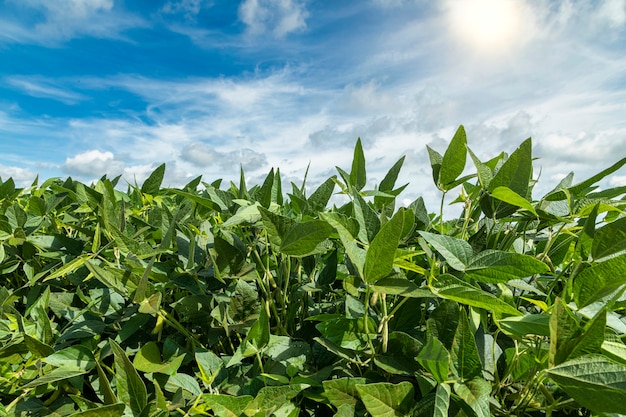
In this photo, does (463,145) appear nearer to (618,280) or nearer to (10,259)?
(618,280)

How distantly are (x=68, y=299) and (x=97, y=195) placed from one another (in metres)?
0.34

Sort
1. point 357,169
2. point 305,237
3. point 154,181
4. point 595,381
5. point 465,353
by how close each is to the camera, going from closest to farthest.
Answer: point 595,381
point 465,353
point 305,237
point 357,169
point 154,181

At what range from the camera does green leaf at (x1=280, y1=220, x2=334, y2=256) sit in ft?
2.90

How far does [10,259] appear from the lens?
69.1 inches

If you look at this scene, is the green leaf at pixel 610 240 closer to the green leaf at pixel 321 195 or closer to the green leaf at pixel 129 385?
the green leaf at pixel 321 195

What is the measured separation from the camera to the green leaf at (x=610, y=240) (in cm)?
86

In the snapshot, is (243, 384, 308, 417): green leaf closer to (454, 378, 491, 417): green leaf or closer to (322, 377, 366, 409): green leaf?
(322, 377, 366, 409): green leaf

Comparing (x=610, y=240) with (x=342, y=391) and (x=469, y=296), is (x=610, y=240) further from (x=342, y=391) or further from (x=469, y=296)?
(x=342, y=391)

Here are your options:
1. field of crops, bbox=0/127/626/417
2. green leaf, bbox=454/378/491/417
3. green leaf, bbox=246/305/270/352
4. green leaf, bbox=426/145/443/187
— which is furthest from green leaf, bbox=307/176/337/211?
green leaf, bbox=454/378/491/417

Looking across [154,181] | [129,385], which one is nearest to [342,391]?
[129,385]

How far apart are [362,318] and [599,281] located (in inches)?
17.2

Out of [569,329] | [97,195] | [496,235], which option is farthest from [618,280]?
[97,195]

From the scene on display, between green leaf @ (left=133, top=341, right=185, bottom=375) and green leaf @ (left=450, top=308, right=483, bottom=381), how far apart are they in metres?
0.53

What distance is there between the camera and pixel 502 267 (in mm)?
833
